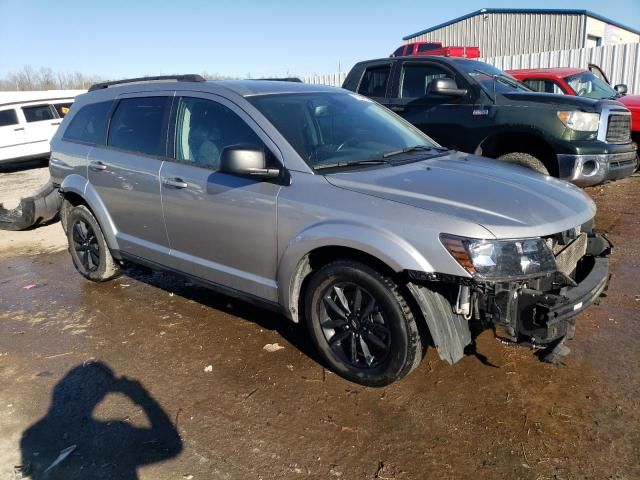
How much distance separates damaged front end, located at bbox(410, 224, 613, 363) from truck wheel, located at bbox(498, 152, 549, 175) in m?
3.68

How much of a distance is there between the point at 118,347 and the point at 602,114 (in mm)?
5863

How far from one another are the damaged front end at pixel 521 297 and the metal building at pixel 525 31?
89.4 feet

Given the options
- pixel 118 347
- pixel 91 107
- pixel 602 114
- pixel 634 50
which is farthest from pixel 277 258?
pixel 634 50

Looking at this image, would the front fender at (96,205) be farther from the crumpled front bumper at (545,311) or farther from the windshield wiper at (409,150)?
the crumpled front bumper at (545,311)

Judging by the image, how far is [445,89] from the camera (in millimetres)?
6508

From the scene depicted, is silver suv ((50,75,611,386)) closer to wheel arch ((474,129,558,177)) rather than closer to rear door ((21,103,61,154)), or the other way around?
wheel arch ((474,129,558,177))

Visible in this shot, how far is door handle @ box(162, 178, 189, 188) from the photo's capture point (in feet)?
12.6

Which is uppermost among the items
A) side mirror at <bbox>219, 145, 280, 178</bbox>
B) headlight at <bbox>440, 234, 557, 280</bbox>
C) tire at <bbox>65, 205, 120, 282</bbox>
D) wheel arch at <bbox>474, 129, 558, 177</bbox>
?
side mirror at <bbox>219, 145, 280, 178</bbox>

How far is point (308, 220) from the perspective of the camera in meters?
3.18

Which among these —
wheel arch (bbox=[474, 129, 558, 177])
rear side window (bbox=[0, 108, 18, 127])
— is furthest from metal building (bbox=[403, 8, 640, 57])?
rear side window (bbox=[0, 108, 18, 127])

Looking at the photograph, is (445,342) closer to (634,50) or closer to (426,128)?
(426,128)

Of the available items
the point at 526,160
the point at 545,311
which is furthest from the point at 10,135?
the point at 545,311

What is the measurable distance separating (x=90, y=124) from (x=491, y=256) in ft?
13.2

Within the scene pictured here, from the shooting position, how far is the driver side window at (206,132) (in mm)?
3646
